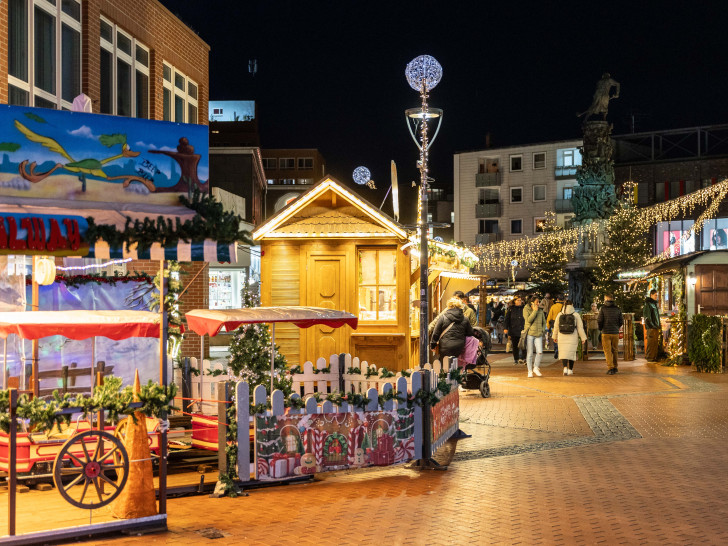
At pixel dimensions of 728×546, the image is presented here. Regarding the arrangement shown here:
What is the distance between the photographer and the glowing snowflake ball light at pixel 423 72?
50.1 feet

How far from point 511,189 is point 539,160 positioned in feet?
10.5

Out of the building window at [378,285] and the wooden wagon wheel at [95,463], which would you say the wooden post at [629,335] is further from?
the wooden wagon wheel at [95,463]

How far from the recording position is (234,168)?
38.1m

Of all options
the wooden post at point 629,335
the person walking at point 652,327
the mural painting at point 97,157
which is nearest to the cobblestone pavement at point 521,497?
the mural painting at point 97,157

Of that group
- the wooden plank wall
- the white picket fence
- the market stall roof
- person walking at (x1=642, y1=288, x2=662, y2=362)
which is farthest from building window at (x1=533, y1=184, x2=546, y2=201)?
the market stall roof

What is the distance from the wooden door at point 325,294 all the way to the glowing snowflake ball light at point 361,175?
5.61 meters

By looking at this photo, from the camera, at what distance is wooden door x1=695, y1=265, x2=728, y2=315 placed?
2478cm

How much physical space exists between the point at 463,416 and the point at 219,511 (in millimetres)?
6732

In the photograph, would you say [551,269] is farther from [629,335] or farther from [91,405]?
[91,405]

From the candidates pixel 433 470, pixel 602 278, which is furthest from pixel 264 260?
pixel 602 278

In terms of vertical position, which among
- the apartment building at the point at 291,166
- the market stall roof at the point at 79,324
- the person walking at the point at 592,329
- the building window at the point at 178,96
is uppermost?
the apartment building at the point at 291,166

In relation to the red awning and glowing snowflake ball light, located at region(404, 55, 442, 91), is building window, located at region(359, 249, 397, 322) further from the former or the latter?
the red awning

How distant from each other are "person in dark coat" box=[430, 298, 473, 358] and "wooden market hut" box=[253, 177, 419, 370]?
1.87 m

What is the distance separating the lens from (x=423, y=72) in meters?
15.3
